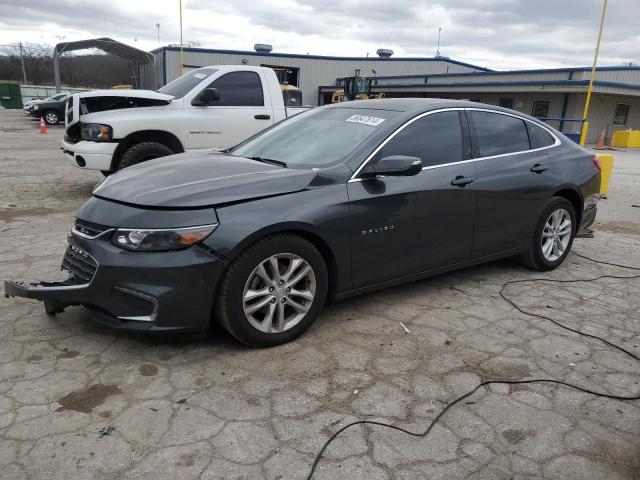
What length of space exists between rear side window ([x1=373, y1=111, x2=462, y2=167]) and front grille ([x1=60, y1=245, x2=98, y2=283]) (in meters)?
2.03

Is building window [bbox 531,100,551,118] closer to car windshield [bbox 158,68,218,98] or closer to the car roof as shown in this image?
car windshield [bbox 158,68,218,98]

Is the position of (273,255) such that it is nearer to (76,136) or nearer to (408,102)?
(408,102)

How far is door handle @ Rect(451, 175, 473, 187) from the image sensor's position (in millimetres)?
4098

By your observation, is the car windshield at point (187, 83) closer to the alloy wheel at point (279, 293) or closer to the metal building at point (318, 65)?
the alloy wheel at point (279, 293)

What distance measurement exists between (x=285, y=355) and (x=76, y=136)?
605 centimetres

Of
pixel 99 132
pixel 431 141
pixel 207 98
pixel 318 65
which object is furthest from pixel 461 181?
pixel 318 65

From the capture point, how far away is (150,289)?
9.79 ft

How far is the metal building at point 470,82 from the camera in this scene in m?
25.6

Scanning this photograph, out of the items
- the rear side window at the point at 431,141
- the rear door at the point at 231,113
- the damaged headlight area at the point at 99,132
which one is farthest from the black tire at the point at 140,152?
the rear side window at the point at 431,141

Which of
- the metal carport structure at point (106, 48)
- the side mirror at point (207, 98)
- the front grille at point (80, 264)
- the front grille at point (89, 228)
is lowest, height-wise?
the front grille at point (80, 264)

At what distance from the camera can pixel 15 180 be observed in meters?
9.30

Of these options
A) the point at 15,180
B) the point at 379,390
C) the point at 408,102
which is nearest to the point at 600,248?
the point at 408,102

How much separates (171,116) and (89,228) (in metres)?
4.54

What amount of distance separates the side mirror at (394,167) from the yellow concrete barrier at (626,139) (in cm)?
2559
